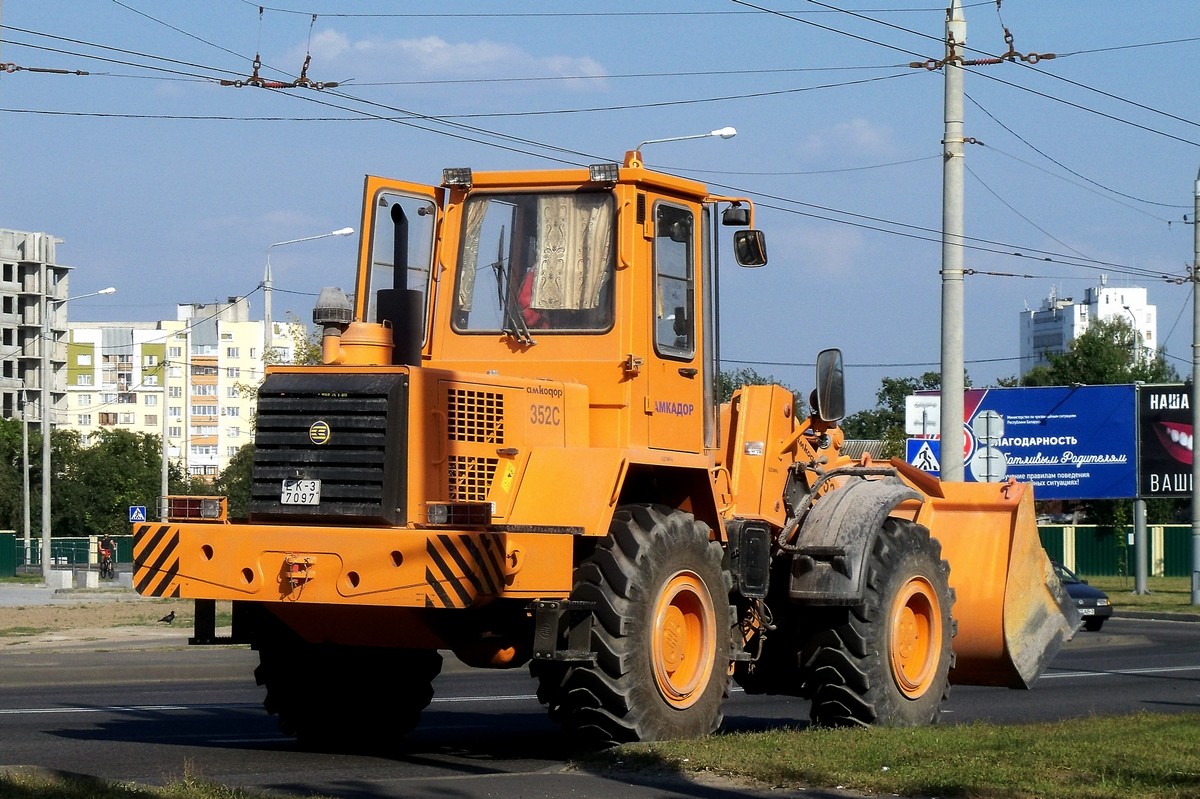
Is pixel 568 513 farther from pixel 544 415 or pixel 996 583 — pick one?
pixel 996 583

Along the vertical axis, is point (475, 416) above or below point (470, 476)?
above

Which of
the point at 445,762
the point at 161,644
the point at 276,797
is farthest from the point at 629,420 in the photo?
the point at 161,644

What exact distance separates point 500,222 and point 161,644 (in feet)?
48.9

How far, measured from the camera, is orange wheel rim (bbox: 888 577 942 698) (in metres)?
11.7

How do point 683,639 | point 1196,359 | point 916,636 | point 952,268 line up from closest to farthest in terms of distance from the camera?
point 683,639, point 916,636, point 952,268, point 1196,359

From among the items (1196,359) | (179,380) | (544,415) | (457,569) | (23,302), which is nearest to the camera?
(457,569)

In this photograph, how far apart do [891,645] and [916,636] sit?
58 cm

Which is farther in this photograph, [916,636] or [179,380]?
[179,380]

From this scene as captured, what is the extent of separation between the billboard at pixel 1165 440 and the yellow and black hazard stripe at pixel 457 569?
40116 millimetres

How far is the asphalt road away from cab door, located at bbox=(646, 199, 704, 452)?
222 cm

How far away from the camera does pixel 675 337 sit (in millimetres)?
10867

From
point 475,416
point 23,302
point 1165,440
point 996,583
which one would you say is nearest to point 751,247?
point 475,416

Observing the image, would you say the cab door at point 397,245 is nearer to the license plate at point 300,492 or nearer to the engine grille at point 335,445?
the engine grille at point 335,445

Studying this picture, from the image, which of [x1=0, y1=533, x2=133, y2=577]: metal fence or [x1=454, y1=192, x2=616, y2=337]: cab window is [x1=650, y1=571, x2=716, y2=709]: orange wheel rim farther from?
[x1=0, y1=533, x2=133, y2=577]: metal fence
